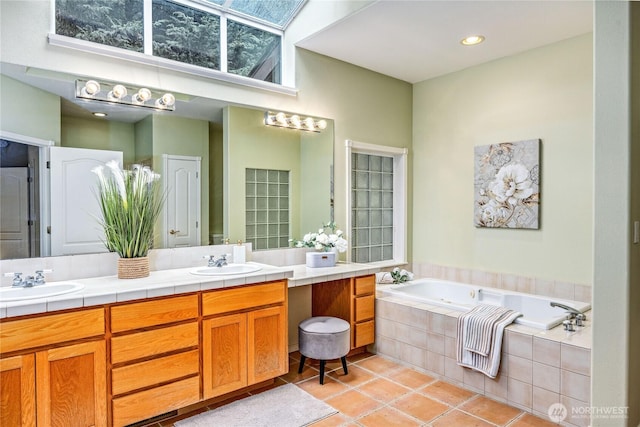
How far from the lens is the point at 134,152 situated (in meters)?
2.85

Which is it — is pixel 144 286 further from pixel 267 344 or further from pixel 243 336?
pixel 267 344

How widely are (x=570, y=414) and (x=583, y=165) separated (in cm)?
207

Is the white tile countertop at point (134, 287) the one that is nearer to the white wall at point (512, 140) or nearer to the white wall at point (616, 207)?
the white wall at point (616, 207)

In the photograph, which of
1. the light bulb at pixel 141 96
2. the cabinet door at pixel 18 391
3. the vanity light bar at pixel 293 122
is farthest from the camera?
the vanity light bar at pixel 293 122

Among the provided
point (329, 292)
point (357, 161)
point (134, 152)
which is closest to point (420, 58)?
point (357, 161)

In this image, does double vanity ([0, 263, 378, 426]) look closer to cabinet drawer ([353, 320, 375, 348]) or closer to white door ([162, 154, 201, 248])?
white door ([162, 154, 201, 248])

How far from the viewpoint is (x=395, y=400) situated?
2.83 m

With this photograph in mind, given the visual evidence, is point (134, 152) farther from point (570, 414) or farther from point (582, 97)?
point (582, 97)

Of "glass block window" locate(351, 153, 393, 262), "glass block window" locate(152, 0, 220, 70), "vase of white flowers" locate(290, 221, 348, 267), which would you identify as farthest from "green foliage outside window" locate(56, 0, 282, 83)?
"vase of white flowers" locate(290, 221, 348, 267)

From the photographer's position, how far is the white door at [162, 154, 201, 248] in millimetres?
3021

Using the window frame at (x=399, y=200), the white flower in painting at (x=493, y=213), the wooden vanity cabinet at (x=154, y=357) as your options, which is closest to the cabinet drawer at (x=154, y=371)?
the wooden vanity cabinet at (x=154, y=357)

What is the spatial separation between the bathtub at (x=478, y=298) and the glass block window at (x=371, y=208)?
1.99ft

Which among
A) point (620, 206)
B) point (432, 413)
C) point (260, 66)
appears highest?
point (260, 66)

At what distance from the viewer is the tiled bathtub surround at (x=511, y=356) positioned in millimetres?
2459
